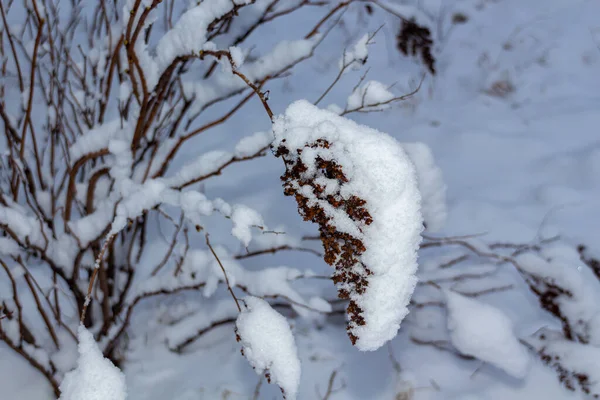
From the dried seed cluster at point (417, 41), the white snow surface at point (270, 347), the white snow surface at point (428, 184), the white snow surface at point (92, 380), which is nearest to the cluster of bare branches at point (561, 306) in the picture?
the white snow surface at point (428, 184)

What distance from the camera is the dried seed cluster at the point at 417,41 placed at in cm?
206

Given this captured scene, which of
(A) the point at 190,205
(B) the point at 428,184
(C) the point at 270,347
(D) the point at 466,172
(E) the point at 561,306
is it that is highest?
(A) the point at 190,205

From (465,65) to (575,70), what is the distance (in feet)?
2.17

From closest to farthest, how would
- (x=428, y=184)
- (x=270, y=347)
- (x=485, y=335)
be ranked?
1. (x=270, y=347)
2. (x=485, y=335)
3. (x=428, y=184)

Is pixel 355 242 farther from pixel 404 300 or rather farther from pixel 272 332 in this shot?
pixel 272 332

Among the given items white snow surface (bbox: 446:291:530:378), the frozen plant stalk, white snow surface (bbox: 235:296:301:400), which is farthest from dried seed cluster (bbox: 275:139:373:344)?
white snow surface (bbox: 446:291:530:378)

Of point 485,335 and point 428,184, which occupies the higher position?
point 428,184

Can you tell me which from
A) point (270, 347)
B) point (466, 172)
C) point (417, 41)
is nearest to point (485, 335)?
point (270, 347)

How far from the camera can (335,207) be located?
25.4 inches

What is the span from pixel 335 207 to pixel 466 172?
74.2 inches

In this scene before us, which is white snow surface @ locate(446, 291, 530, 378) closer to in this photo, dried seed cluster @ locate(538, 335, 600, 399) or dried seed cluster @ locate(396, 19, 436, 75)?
dried seed cluster @ locate(538, 335, 600, 399)

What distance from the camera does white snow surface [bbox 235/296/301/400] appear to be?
79 cm

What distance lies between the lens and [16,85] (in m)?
2.45

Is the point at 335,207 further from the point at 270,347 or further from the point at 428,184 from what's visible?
the point at 428,184
